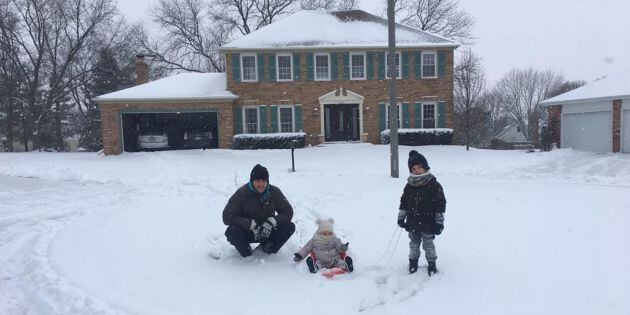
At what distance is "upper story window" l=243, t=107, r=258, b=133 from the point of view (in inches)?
962

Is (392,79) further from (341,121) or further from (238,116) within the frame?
(238,116)

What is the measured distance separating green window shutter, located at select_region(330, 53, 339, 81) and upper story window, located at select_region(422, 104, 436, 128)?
527cm

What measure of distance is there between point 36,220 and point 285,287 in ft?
19.7

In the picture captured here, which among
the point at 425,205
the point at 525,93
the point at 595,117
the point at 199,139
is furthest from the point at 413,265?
the point at 525,93

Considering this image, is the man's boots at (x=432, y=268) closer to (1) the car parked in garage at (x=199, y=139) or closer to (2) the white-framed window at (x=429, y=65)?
(2) the white-framed window at (x=429, y=65)

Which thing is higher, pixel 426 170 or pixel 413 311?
pixel 426 170

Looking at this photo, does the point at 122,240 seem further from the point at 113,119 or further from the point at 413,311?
the point at 113,119

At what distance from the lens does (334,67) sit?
24547 millimetres

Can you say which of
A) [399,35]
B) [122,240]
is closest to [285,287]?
[122,240]

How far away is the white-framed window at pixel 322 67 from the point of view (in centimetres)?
2453

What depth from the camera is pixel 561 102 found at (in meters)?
20.3

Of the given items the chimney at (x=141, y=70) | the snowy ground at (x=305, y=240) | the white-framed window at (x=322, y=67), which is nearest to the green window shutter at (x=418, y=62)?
the white-framed window at (x=322, y=67)

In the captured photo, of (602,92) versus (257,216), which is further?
(602,92)

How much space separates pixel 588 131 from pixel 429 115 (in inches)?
312
